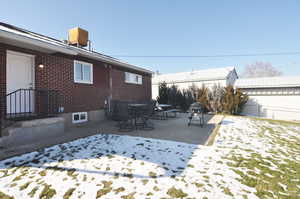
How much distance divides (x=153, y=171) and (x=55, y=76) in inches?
216

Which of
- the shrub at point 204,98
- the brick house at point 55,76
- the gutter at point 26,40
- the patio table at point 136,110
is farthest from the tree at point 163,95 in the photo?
the gutter at point 26,40

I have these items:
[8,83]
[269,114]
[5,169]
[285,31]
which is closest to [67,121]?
[8,83]

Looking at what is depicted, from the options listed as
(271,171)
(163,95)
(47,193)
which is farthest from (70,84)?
(163,95)

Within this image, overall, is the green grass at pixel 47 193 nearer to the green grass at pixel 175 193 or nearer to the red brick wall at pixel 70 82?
the green grass at pixel 175 193

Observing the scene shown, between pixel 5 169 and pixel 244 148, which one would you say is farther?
pixel 244 148

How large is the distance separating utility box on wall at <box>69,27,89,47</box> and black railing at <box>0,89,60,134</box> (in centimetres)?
398

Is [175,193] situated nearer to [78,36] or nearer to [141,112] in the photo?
[141,112]

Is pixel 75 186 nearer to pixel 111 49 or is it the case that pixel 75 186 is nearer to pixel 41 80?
pixel 41 80

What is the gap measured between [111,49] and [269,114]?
57.8 ft

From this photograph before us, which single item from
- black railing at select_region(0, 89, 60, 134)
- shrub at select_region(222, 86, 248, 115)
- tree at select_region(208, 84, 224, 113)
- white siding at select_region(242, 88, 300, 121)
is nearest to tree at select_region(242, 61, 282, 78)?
white siding at select_region(242, 88, 300, 121)

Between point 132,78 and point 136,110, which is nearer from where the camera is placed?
point 136,110

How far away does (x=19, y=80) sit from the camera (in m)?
4.85

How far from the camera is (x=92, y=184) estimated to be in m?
2.20

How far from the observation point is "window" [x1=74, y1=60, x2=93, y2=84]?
6582 mm
